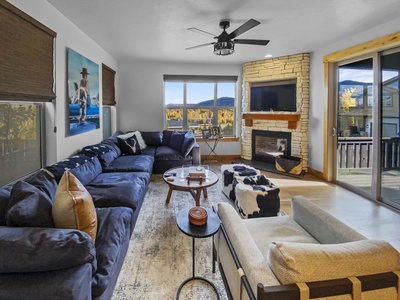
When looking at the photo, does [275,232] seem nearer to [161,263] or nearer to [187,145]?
→ [161,263]

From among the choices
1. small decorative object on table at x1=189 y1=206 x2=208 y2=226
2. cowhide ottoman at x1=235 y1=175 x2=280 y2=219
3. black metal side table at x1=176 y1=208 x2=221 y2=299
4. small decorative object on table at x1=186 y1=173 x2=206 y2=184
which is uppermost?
small decorative object on table at x1=186 y1=173 x2=206 y2=184

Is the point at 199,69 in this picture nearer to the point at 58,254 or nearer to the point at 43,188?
the point at 43,188

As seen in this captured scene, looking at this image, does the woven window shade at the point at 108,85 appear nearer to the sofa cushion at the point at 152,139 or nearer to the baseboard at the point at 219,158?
the sofa cushion at the point at 152,139

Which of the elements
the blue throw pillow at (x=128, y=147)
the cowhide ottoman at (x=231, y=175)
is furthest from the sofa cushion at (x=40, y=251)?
the blue throw pillow at (x=128, y=147)

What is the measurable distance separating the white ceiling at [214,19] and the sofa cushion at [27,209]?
2.30 metres

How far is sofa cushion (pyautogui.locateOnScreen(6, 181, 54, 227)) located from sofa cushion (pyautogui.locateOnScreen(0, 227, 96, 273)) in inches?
5.0

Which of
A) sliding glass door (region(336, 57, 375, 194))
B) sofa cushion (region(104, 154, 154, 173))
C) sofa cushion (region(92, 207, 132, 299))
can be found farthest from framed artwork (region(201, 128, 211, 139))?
sofa cushion (region(92, 207, 132, 299))

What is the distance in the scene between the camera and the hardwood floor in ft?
10.1

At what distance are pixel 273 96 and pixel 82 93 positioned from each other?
13.6ft

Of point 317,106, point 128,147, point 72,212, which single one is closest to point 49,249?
point 72,212

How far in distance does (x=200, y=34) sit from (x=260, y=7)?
1.29 meters

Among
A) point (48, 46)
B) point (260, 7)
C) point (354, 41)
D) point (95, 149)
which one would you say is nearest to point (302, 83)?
point (354, 41)

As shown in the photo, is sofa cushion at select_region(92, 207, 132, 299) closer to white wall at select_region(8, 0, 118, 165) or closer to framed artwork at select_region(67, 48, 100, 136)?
white wall at select_region(8, 0, 118, 165)

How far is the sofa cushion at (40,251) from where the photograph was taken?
1.28m
